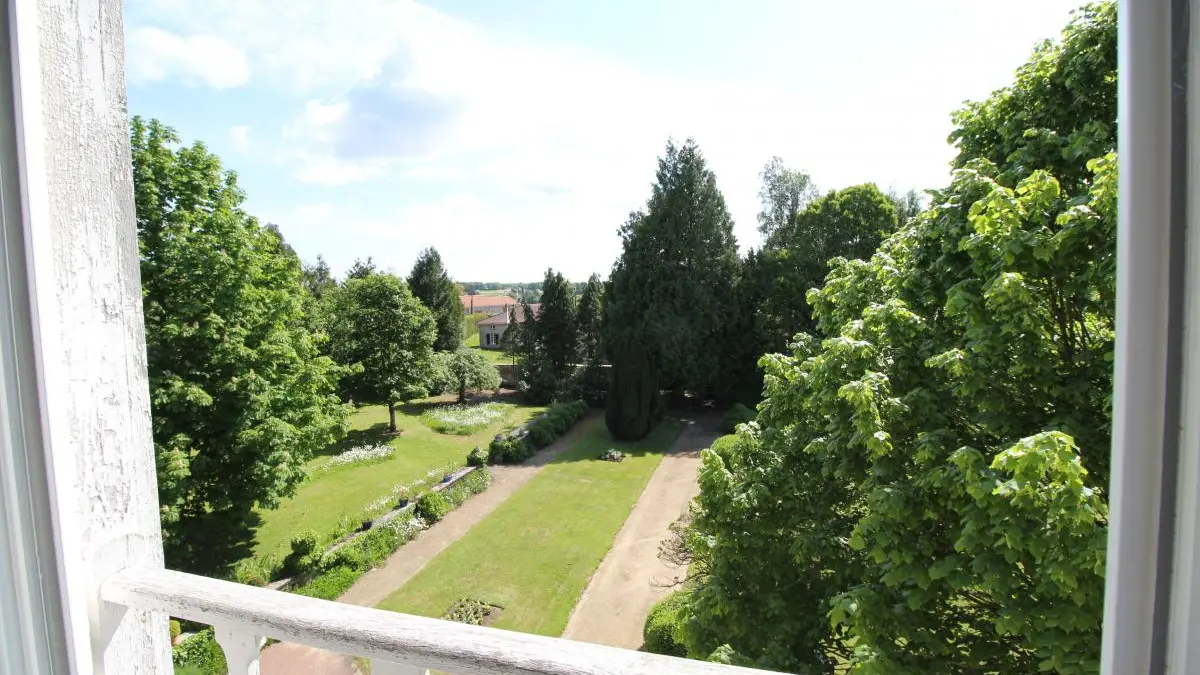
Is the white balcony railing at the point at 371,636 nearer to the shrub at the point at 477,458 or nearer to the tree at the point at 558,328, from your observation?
the shrub at the point at 477,458

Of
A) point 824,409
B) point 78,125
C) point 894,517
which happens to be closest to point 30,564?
point 78,125

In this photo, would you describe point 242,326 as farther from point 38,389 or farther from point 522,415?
point 522,415

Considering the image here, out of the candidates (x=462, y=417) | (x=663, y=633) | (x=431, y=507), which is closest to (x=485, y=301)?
(x=462, y=417)

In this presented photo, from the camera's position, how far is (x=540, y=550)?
40.7ft

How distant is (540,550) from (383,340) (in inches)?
458

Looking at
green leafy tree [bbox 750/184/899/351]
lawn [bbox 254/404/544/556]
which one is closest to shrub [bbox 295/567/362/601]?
lawn [bbox 254/404/544/556]

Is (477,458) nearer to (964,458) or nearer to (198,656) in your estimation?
(198,656)

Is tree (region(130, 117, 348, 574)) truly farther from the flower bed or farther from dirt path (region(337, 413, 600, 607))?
the flower bed

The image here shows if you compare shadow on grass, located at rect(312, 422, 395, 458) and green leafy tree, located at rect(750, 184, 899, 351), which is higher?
green leafy tree, located at rect(750, 184, 899, 351)

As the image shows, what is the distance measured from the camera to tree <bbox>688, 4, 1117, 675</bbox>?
353 centimetres

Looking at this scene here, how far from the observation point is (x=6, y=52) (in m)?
1.15

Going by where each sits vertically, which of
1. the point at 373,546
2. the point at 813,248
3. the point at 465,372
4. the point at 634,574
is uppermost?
the point at 813,248

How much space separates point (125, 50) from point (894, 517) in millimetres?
4783

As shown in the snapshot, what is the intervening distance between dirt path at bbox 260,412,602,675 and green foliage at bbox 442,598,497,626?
1.44 metres
